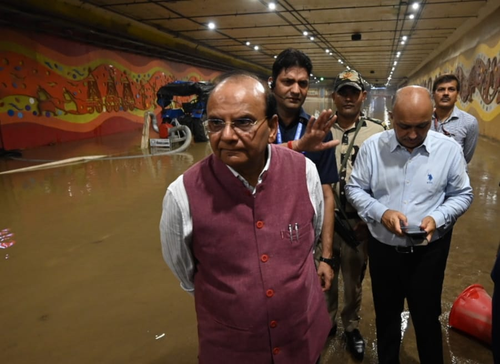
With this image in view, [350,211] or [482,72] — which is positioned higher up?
[482,72]

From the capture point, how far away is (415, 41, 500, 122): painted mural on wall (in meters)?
9.69

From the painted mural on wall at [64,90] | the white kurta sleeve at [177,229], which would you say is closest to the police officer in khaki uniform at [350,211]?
the white kurta sleeve at [177,229]

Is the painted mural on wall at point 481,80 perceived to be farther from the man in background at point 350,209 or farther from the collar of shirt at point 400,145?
the collar of shirt at point 400,145

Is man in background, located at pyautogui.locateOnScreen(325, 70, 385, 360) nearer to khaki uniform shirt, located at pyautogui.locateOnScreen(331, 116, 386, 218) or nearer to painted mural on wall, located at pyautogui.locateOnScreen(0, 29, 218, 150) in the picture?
khaki uniform shirt, located at pyautogui.locateOnScreen(331, 116, 386, 218)

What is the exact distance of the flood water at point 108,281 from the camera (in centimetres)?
212

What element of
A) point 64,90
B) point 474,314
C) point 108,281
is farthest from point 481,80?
point 64,90

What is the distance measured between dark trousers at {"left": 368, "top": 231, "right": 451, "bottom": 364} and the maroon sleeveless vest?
2.47ft

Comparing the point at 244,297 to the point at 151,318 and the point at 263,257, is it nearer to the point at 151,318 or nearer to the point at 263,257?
the point at 263,257

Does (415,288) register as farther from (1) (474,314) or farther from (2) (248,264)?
(2) (248,264)

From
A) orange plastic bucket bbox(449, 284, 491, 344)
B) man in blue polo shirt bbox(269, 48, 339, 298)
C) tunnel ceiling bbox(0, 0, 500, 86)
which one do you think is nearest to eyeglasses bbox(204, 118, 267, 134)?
man in blue polo shirt bbox(269, 48, 339, 298)

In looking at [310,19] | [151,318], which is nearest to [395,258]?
[151,318]

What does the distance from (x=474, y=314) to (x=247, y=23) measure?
12.5 meters

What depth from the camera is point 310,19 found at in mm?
11695

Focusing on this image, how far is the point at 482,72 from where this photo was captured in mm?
10648
